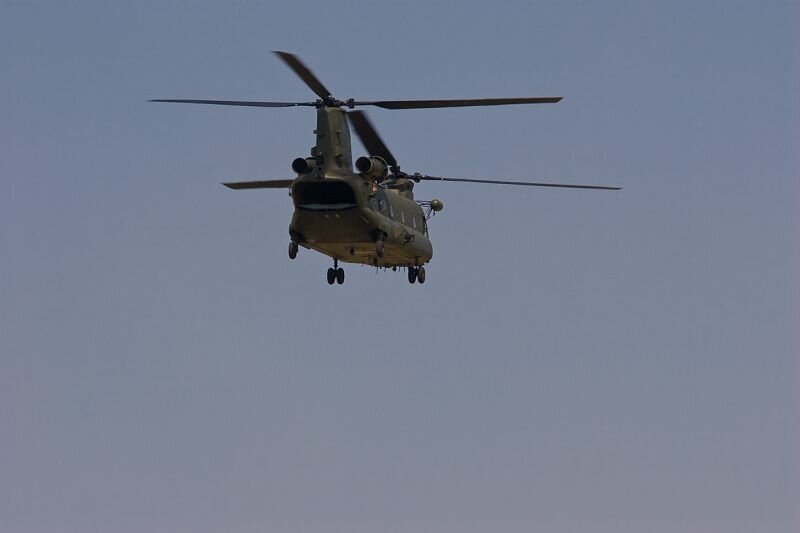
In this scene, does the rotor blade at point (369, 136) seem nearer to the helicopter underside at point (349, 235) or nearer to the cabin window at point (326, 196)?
the helicopter underside at point (349, 235)

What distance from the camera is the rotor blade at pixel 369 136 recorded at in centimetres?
7031

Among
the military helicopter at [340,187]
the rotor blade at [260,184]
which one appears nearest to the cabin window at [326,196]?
the military helicopter at [340,187]

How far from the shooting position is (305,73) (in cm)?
6544

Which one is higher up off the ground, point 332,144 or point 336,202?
point 332,144

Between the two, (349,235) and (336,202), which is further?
(349,235)

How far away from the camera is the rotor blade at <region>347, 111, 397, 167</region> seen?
70312 millimetres

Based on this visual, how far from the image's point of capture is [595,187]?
72000mm

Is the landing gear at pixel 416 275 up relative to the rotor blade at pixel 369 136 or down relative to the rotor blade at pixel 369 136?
down

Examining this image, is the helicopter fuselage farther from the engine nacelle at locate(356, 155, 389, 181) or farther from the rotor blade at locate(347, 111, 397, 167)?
the rotor blade at locate(347, 111, 397, 167)

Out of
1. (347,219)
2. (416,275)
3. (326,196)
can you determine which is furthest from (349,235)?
(416,275)

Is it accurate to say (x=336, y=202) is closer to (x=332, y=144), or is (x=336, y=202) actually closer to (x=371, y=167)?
(x=371, y=167)

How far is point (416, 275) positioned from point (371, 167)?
9991 millimetres

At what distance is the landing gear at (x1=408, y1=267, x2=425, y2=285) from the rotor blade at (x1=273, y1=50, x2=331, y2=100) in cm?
1179

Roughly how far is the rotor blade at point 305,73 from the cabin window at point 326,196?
3959 millimetres
